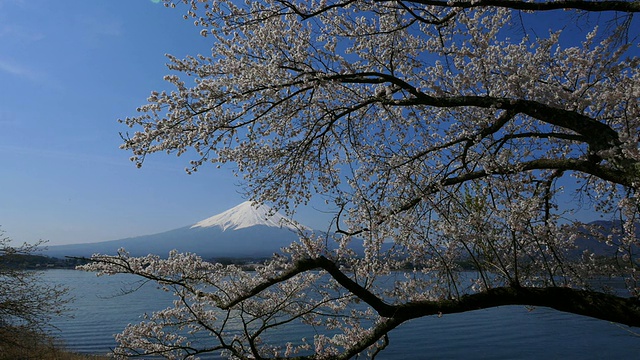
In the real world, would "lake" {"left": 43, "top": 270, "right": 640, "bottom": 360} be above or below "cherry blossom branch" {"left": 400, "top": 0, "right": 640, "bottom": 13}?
below

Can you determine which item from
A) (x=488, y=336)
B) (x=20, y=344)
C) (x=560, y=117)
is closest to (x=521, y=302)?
(x=560, y=117)

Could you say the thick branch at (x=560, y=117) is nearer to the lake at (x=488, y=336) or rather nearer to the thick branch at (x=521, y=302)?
the thick branch at (x=521, y=302)

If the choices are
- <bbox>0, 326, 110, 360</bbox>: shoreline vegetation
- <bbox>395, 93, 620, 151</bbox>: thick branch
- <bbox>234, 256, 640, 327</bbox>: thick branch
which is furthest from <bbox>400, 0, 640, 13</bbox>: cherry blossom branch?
<bbox>0, 326, 110, 360</bbox>: shoreline vegetation

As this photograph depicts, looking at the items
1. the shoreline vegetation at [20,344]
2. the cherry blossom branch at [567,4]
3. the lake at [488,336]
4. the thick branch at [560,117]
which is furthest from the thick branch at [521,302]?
the lake at [488,336]

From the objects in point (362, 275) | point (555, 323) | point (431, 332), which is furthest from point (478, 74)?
point (555, 323)

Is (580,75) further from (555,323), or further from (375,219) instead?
(555,323)

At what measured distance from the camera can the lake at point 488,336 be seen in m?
14.5

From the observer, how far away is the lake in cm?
1450

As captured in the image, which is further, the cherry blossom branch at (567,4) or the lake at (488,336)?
the lake at (488,336)

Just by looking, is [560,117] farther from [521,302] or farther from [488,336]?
[488,336]

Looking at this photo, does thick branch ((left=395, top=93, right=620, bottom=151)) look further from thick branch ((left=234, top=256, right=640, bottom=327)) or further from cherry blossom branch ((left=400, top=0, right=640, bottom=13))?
thick branch ((left=234, top=256, right=640, bottom=327))

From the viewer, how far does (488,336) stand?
56.5ft

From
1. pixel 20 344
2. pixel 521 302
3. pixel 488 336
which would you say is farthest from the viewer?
pixel 488 336

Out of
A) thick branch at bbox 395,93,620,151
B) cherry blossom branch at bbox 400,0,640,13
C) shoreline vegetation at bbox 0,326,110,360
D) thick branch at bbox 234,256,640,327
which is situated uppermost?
cherry blossom branch at bbox 400,0,640,13
